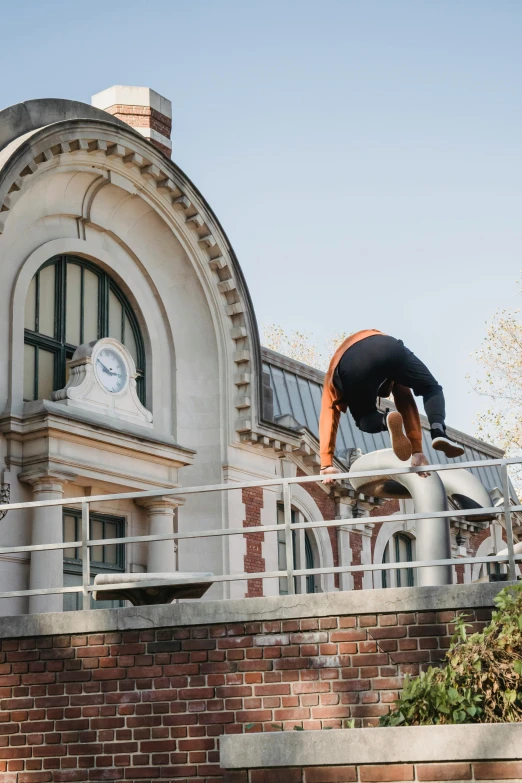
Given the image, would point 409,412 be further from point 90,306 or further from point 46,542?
point 90,306

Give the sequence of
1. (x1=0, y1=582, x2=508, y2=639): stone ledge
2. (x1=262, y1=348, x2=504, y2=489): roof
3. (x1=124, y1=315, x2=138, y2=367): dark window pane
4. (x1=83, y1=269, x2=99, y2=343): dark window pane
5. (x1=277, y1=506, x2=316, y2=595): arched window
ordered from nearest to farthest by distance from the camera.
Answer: (x1=0, y1=582, x2=508, y2=639): stone ledge < (x1=83, y1=269, x2=99, y2=343): dark window pane < (x1=124, y1=315, x2=138, y2=367): dark window pane < (x1=277, y1=506, x2=316, y2=595): arched window < (x1=262, y1=348, x2=504, y2=489): roof

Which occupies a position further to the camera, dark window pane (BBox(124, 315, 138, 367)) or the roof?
the roof

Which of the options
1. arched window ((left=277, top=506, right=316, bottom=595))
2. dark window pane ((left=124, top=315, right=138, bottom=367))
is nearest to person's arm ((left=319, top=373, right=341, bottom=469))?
dark window pane ((left=124, top=315, right=138, bottom=367))

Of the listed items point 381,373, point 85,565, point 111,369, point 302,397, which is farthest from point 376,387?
point 302,397

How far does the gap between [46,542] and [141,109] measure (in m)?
8.95

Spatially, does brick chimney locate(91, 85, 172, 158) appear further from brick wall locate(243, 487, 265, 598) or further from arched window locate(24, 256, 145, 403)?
brick wall locate(243, 487, 265, 598)

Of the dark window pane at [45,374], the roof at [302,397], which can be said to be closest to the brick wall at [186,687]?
the dark window pane at [45,374]

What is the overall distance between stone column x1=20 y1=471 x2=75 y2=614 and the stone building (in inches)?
1.0

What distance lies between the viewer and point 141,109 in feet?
66.2

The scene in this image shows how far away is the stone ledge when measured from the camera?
8789 mm

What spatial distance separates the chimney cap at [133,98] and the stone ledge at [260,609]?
1245 centimetres

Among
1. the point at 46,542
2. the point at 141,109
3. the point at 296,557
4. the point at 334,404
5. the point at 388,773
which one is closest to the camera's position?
the point at 388,773

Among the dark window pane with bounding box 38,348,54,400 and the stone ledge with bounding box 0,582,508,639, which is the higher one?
the dark window pane with bounding box 38,348,54,400

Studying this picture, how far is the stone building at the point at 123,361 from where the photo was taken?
1499 centimetres
